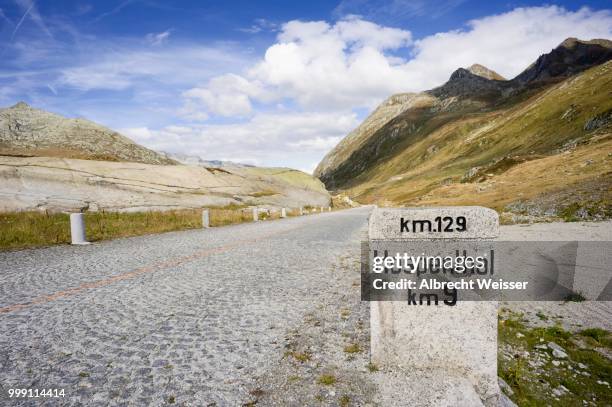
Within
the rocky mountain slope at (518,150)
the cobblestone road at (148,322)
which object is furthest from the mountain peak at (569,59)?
the cobblestone road at (148,322)

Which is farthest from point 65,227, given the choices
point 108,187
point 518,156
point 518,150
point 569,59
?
point 569,59

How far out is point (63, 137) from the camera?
97.5ft

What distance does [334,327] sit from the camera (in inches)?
155

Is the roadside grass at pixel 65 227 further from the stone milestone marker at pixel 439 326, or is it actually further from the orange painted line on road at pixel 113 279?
the stone milestone marker at pixel 439 326

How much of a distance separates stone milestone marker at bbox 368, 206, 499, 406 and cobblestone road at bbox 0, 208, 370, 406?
1152 millimetres

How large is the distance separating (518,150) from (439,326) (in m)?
84.9

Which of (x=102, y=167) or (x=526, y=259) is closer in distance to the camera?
(x=526, y=259)

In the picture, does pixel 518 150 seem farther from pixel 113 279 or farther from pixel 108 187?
pixel 113 279

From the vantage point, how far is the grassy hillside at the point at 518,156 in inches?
891

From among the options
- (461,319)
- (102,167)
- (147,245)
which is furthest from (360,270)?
(102,167)

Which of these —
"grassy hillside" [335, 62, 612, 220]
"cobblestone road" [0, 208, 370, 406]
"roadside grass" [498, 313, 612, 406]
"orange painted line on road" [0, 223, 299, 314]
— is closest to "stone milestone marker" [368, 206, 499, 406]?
"roadside grass" [498, 313, 612, 406]

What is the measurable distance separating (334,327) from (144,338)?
Result: 80.1 inches

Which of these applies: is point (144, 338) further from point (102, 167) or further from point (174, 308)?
point (102, 167)

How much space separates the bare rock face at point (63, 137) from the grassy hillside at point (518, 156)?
30.8m
